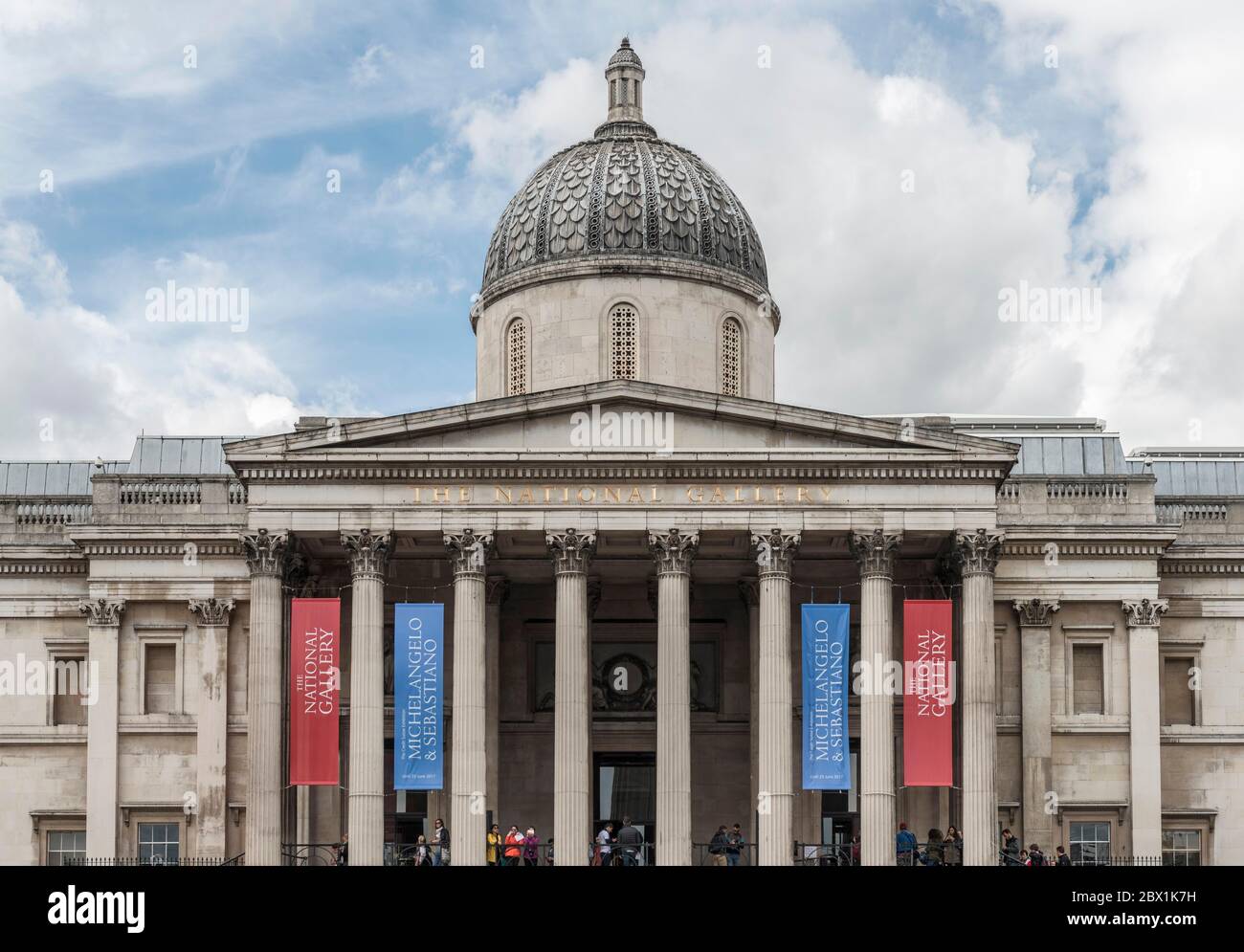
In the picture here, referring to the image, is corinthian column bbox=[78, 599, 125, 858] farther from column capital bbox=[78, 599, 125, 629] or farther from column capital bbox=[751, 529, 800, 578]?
column capital bbox=[751, 529, 800, 578]

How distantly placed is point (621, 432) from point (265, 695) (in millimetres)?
11957

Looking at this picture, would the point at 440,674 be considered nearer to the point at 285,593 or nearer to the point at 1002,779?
the point at 285,593

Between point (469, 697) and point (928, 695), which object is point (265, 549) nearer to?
point (469, 697)

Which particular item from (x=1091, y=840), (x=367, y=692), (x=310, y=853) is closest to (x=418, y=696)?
(x=367, y=692)

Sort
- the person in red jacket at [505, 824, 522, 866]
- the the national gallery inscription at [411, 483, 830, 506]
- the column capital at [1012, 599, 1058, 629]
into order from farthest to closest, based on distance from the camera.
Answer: the column capital at [1012, 599, 1058, 629], the the national gallery inscription at [411, 483, 830, 506], the person in red jacket at [505, 824, 522, 866]

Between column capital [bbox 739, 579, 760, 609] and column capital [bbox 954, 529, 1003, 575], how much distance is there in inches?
282

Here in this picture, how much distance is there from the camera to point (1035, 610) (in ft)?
207

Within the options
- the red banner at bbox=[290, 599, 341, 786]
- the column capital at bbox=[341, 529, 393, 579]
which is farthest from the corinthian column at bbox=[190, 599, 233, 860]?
the column capital at bbox=[341, 529, 393, 579]

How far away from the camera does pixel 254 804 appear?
5588 cm

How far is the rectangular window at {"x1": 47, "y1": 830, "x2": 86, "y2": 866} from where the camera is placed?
2493 inches

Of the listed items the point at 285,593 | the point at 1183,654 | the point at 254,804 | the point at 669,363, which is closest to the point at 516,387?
the point at 669,363

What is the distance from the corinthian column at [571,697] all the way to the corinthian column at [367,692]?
4.73 m

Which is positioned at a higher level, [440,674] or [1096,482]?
[1096,482]
